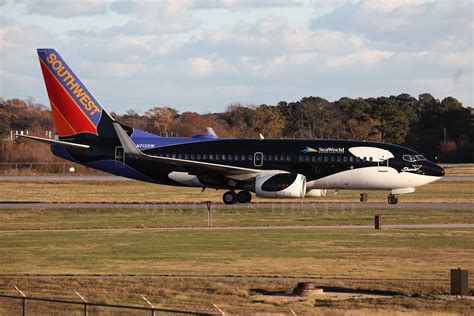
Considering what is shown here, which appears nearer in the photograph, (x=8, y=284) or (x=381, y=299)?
(x=381, y=299)

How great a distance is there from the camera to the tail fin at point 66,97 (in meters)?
62.7

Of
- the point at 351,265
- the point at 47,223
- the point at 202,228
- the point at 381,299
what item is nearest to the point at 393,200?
the point at 202,228

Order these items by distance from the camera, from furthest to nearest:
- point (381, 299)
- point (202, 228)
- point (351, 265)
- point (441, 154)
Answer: point (441, 154) < point (202, 228) < point (351, 265) < point (381, 299)

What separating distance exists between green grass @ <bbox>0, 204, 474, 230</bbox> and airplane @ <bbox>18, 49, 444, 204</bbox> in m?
1.73

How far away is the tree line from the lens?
145000 millimetres

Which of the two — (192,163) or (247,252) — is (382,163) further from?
(247,252)

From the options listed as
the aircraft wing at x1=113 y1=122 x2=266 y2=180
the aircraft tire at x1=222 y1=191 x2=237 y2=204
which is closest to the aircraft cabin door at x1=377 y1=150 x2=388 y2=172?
the aircraft wing at x1=113 y1=122 x2=266 y2=180

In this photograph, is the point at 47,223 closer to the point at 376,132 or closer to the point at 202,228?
the point at 202,228

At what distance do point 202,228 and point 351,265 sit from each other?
1446cm

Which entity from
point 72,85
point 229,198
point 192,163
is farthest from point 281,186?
point 72,85

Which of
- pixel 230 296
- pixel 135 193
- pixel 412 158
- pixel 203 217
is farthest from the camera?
pixel 135 193

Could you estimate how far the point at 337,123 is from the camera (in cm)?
15388

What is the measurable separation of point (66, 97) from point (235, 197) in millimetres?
12208

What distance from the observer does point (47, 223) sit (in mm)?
53000
